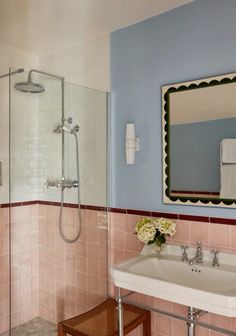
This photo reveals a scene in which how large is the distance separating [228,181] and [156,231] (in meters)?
0.56

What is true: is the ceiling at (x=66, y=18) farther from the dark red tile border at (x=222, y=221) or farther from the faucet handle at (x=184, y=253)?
the faucet handle at (x=184, y=253)

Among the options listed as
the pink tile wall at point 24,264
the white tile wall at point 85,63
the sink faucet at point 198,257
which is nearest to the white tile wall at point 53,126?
the white tile wall at point 85,63

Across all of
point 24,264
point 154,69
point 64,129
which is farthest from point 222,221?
point 24,264

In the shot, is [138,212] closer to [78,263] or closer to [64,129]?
[78,263]

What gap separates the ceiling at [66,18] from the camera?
210 cm

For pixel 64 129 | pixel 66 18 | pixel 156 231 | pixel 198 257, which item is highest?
pixel 66 18

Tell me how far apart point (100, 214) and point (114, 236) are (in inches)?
8.1

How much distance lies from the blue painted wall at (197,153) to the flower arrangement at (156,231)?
0.26 meters

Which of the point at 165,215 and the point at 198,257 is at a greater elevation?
the point at 165,215

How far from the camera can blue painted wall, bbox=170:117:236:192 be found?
1.98m

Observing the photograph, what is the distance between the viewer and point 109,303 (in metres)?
2.39

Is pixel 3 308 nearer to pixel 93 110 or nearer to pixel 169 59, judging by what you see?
pixel 93 110

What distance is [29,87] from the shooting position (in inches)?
91.4

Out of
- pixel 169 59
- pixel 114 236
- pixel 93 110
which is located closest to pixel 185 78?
pixel 169 59
